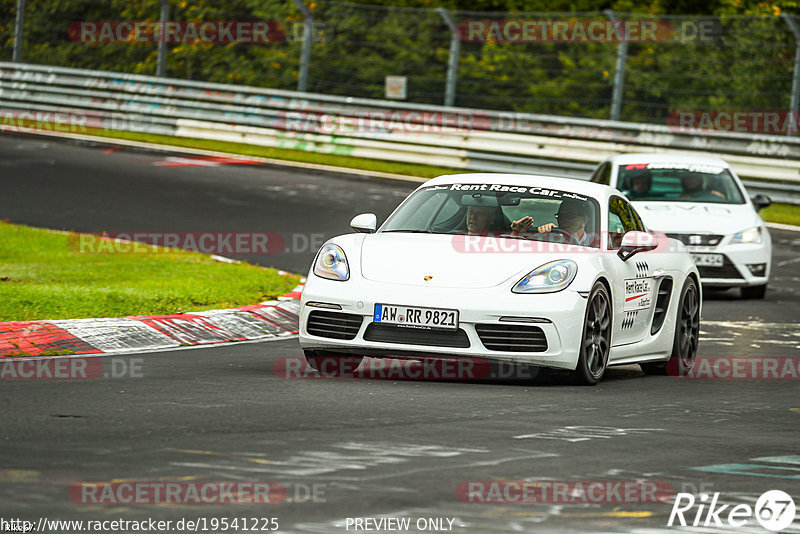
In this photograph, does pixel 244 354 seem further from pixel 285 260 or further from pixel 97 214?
pixel 97 214

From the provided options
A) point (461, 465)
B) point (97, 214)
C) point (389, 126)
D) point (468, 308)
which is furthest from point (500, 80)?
point (461, 465)

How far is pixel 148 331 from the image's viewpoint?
10.1 m

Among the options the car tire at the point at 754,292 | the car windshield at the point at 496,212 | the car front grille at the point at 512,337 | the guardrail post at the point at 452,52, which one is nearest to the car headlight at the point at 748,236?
the car tire at the point at 754,292

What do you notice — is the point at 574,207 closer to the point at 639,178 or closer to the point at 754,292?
the point at 754,292

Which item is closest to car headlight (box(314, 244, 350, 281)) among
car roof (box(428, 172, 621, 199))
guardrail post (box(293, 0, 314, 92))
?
car roof (box(428, 172, 621, 199))

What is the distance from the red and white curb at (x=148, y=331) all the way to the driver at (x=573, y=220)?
2.52 metres

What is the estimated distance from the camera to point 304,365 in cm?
939

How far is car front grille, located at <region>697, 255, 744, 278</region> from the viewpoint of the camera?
15047 mm

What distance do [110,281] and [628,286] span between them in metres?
5.04

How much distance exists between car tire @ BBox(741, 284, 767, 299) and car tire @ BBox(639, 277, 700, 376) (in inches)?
187

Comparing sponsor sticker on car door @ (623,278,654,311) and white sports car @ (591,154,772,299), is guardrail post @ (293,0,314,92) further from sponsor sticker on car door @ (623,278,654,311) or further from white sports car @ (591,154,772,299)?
sponsor sticker on car door @ (623,278,654,311)

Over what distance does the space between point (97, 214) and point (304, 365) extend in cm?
940

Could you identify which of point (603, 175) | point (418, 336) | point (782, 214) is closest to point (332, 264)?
point (418, 336)

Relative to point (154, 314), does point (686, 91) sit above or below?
above
